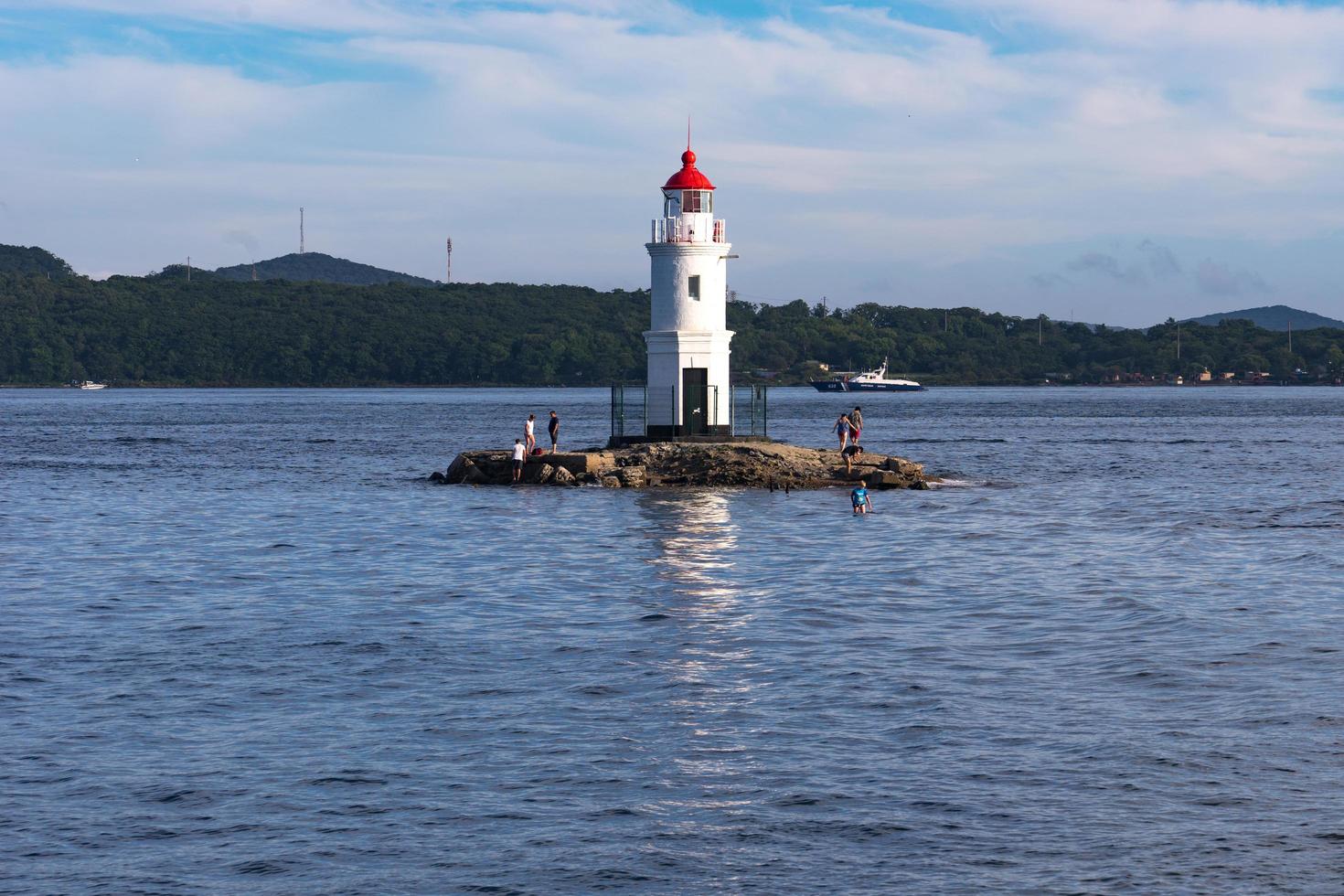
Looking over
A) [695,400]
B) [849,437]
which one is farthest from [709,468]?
[849,437]

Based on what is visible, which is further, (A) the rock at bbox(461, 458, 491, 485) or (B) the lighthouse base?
(A) the rock at bbox(461, 458, 491, 485)

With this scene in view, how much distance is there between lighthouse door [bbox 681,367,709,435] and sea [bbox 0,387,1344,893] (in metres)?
8.09

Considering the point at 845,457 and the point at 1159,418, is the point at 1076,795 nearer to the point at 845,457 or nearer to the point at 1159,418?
the point at 845,457

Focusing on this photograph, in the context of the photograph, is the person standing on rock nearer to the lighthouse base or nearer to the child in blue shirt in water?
the lighthouse base

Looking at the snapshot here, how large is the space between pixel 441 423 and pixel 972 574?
273 ft

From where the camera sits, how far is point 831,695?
56.9 ft

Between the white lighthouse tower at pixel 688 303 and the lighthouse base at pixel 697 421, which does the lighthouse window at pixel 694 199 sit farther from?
the lighthouse base at pixel 697 421

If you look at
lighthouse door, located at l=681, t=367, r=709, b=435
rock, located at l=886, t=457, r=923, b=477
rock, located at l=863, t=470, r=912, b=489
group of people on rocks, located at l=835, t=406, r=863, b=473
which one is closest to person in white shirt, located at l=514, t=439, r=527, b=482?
lighthouse door, located at l=681, t=367, r=709, b=435

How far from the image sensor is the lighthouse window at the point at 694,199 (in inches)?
1789

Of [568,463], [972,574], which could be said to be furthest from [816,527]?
[568,463]

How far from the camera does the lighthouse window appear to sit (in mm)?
45438

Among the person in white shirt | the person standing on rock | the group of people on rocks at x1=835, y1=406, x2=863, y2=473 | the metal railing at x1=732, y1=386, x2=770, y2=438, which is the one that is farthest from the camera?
the metal railing at x1=732, y1=386, x2=770, y2=438

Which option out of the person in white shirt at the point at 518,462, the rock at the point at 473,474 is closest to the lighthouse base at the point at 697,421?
the person in white shirt at the point at 518,462

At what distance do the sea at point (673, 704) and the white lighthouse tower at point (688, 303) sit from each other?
816 cm
